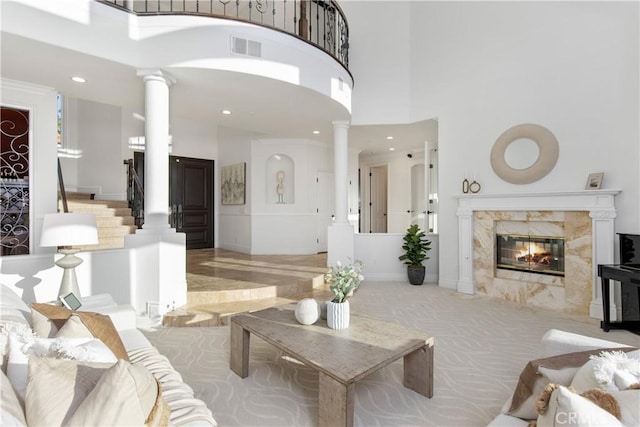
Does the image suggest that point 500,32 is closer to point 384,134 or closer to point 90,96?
point 384,134

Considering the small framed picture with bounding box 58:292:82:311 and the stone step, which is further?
the stone step

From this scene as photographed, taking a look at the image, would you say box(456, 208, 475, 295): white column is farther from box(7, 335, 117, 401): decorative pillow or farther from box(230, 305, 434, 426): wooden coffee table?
box(7, 335, 117, 401): decorative pillow

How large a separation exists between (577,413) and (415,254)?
4.54m

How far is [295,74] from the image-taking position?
3.90 meters

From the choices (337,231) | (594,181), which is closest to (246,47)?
(337,231)

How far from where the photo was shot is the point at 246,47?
→ 362 centimetres

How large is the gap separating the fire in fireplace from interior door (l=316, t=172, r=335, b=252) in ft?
12.6

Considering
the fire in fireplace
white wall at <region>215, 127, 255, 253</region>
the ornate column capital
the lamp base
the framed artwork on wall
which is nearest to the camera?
the lamp base

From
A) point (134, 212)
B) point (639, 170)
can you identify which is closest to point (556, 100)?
point (639, 170)

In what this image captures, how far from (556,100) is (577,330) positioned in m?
2.80

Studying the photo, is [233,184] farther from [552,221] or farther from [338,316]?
[552,221]

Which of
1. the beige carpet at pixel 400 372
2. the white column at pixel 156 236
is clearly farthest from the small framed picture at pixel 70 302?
the white column at pixel 156 236

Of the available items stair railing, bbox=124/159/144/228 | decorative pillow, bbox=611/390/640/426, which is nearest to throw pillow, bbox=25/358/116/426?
decorative pillow, bbox=611/390/640/426

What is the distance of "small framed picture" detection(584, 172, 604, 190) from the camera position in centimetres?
377
